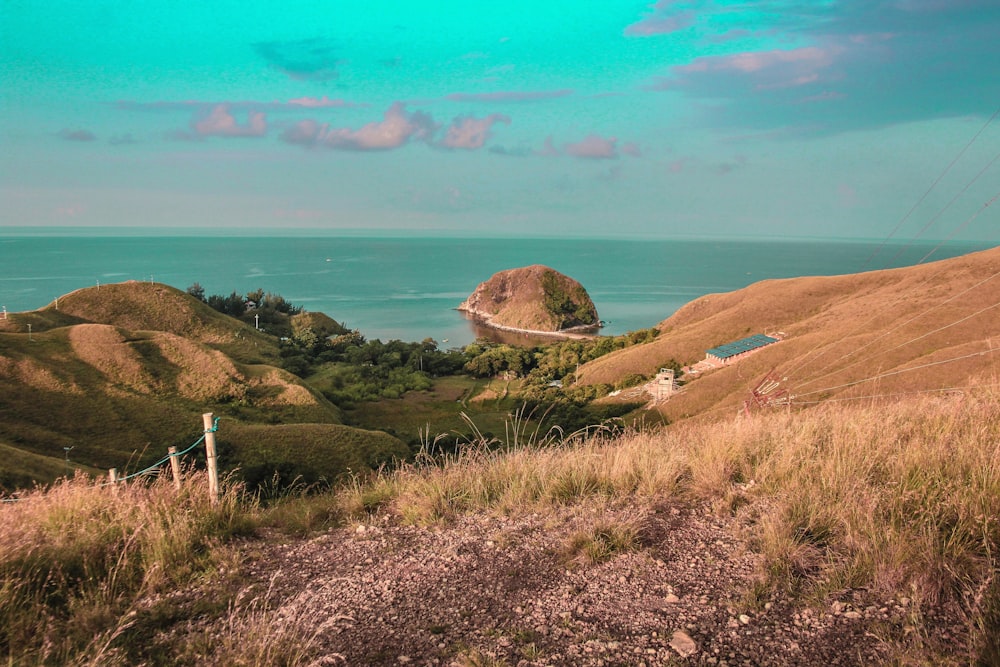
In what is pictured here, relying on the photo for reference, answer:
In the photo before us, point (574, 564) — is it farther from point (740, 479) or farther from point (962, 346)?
point (962, 346)

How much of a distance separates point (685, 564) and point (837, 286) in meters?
69.7

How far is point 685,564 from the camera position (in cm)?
405

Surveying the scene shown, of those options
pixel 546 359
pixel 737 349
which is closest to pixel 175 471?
pixel 737 349

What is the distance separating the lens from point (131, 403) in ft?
116

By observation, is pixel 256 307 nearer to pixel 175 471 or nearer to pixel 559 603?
pixel 175 471

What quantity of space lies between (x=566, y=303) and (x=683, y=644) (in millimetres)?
117804

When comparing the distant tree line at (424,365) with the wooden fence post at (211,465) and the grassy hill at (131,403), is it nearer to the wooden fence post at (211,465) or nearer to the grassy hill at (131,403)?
the grassy hill at (131,403)

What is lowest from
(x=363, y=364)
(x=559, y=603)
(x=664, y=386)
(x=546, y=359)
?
(x=546, y=359)

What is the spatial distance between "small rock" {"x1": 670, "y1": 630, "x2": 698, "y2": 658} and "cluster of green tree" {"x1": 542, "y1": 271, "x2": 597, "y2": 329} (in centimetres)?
11059

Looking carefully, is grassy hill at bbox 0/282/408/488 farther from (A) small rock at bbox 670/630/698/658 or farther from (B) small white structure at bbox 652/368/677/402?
(A) small rock at bbox 670/630/698/658

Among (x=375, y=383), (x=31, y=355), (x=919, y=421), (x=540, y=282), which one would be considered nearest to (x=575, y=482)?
(x=919, y=421)

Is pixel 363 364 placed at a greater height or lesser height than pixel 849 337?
lesser

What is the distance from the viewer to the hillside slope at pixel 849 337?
1046 inches

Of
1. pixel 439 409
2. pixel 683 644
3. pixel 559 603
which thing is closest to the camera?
pixel 683 644
